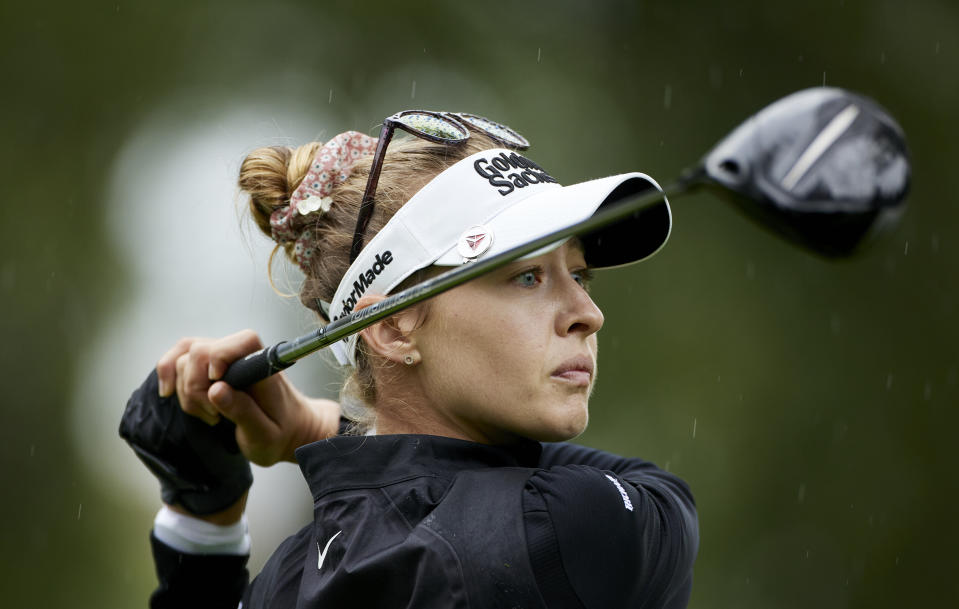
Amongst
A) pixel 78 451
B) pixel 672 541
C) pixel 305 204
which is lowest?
pixel 78 451

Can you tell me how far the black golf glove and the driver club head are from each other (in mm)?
1265

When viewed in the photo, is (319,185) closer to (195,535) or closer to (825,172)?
(195,535)

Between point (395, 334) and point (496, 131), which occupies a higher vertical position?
point (496, 131)

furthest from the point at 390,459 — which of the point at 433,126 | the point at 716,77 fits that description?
the point at 716,77

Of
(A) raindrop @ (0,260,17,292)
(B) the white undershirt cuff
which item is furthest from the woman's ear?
(A) raindrop @ (0,260,17,292)

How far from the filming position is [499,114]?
23.4 feet

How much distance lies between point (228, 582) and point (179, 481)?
0.24 m

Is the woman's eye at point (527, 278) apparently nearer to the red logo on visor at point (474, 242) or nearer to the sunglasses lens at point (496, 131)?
the red logo on visor at point (474, 242)

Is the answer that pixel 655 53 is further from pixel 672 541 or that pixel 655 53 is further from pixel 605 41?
pixel 672 541

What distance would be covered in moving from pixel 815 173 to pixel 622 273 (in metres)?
5.75

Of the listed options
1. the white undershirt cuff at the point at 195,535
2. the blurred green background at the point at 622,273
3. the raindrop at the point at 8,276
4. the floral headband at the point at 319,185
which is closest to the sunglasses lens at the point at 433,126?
the floral headband at the point at 319,185

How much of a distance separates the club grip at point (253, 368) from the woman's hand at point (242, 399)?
19mm

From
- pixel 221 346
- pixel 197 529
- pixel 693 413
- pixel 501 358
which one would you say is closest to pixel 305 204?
pixel 221 346

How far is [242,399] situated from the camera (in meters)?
2.06
